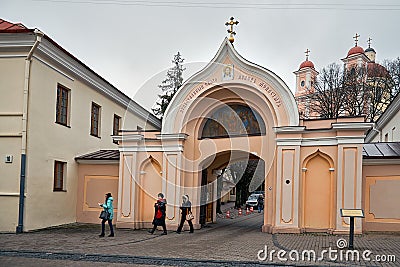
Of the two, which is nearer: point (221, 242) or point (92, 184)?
point (221, 242)

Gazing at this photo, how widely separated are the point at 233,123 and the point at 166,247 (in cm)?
728

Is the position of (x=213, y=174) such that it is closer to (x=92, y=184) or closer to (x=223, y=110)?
(x=223, y=110)

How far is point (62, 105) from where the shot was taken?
18.8 metres

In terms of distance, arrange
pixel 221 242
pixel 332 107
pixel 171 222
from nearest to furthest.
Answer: pixel 221 242, pixel 171 222, pixel 332 107

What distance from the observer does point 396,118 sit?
2488cm

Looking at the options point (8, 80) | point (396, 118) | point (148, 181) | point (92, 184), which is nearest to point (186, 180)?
point (148, 181)

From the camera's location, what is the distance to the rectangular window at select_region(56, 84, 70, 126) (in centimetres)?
1834

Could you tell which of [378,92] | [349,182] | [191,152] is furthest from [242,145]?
[378,92]

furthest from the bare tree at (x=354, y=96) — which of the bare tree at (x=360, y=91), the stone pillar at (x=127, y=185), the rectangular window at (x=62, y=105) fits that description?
the rectangular window at (x=62, y=105)

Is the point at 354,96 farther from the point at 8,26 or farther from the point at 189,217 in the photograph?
the point at 8,26

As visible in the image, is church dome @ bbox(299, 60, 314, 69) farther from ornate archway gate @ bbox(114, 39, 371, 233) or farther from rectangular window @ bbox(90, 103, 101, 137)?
ornate archway gate @ bbox(114, 39, 371, 233)

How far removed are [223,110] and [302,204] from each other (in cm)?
518

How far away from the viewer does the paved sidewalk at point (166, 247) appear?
1034 centimetres

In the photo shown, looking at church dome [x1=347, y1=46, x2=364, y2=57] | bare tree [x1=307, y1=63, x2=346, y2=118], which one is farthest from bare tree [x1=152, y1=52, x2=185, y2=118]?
church dome [x1=347, y1=46, x2=364, y2=57]
